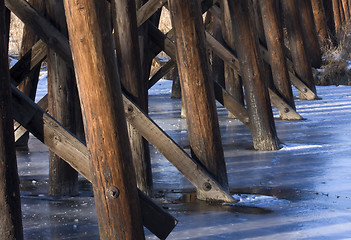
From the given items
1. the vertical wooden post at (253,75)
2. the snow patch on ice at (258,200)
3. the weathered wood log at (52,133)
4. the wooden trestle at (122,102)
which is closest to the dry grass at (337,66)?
the wooden trestle at (122,102)

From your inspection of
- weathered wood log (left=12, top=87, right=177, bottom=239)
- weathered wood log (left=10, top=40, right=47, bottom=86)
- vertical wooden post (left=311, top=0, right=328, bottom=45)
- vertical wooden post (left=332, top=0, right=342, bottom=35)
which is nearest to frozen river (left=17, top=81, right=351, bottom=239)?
weathered wood log (left=12, top=87, right=177, bottom=239)

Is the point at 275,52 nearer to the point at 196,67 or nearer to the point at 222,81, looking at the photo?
the point at 222,81

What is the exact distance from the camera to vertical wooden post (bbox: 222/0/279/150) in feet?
20.7

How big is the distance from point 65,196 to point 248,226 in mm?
1572

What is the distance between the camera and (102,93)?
10.0ft

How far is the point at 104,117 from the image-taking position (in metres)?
3.07

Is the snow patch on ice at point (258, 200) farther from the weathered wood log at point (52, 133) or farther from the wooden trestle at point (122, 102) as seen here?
the weathered wood log at point (52, 133)

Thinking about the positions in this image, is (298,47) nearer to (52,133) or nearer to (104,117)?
(52,133)

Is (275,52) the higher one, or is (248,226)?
(275,52)

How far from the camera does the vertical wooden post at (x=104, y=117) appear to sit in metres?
3.07

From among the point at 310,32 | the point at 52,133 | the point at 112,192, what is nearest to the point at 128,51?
the point at 52,133

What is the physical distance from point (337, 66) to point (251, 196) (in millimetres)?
9054

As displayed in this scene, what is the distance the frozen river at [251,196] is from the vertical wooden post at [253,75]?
0.19 m

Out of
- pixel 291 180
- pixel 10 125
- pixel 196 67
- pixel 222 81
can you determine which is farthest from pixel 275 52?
pixel 10 125
